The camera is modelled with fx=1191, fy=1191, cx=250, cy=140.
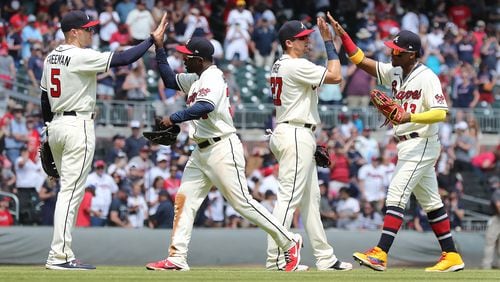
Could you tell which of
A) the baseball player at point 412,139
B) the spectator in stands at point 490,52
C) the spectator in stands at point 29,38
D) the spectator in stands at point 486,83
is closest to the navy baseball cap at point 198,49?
the baseball player at point 412,139

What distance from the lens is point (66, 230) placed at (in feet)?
34.3

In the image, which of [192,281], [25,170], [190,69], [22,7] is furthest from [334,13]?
[192,281]

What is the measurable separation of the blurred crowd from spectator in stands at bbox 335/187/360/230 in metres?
0.02

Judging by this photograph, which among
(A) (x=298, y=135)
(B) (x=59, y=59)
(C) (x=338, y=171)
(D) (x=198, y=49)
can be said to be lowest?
(C) (x=338, y=171)

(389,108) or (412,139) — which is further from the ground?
(389,108)

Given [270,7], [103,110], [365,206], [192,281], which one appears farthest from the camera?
[270,7]

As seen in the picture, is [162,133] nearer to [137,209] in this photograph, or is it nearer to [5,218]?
[5,218]

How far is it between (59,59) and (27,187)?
6.90 metres

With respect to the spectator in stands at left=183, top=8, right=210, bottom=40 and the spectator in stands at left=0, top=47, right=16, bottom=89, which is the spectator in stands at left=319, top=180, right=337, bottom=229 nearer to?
the spectator in stands at left=183, top=8, right=210, bottom=40

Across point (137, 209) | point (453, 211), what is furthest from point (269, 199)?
point (453, 211)

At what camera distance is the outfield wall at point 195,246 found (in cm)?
1538

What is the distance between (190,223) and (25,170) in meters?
7.19

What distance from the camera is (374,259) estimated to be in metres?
10.8

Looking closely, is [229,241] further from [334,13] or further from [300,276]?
[334,13]
